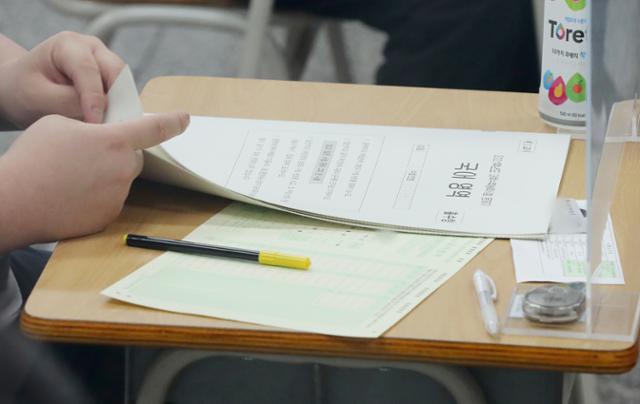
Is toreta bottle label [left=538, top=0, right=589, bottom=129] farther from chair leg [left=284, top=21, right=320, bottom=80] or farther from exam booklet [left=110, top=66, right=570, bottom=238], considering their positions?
chair leg [left=284, top=21, right=320, bottom=80]

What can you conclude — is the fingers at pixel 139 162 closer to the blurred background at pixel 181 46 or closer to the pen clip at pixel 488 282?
the pen clip at pixel 488 282

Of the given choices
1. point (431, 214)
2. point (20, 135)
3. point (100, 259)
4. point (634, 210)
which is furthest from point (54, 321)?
point (634, 210)

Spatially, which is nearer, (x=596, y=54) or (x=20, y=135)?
(x=596, y=54)

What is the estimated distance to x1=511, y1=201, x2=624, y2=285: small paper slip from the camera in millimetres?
810

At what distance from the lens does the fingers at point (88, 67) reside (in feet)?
3.28

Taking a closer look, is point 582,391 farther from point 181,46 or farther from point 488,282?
point 181,46

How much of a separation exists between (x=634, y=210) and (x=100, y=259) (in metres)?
0.44

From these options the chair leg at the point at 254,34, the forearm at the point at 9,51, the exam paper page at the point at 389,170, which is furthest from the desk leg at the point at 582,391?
the chair leg at the point at 254,34

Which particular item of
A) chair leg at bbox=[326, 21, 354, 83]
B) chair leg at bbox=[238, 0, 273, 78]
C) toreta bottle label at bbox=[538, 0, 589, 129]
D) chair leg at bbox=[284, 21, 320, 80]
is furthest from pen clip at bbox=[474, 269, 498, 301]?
chair leg at bbox=[326, 21, 354, 83]

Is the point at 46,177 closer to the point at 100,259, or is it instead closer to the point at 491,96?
the point at 100,259

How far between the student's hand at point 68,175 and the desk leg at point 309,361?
0.13m

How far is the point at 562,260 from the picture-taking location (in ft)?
2.72

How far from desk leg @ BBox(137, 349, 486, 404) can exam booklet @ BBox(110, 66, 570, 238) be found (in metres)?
0.12

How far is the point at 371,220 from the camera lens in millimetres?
893
